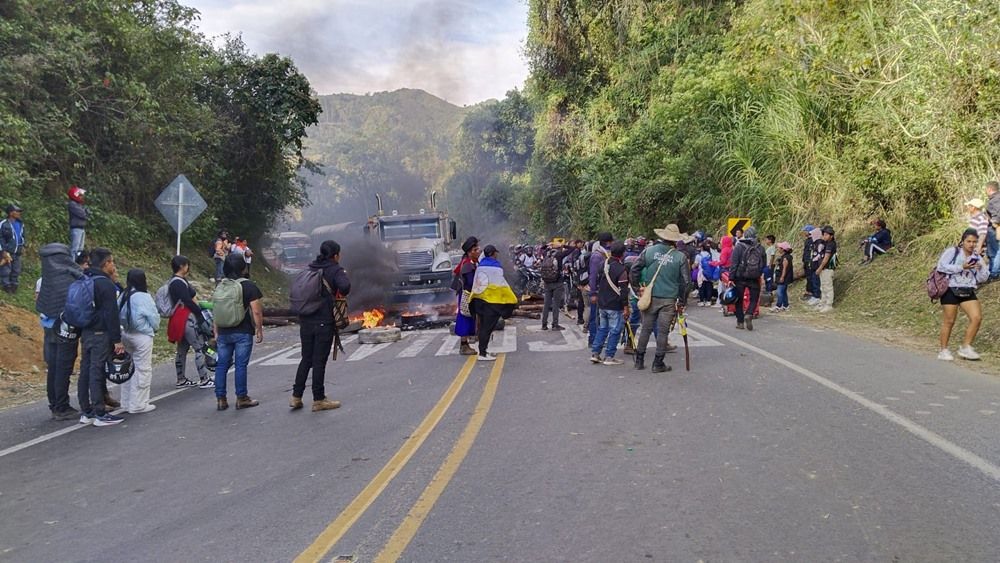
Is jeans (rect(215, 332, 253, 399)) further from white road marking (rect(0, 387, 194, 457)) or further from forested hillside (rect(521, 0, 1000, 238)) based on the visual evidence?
forested hillside (rect(521, 0, 1000, 238))

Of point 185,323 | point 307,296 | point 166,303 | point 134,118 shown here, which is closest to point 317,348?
point 307,296

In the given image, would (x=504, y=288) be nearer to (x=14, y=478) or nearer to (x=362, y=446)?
(x=362, y=446)

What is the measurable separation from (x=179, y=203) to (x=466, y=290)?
7017 mm

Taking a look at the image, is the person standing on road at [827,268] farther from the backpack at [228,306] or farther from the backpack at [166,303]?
the backpack at [166,303]

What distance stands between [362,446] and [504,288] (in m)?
5.44

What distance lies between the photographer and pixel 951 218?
49.8ft

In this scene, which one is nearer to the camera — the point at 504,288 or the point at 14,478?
the point at 14,478

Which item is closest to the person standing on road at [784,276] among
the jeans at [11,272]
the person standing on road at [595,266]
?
the person standing on road at [595,266]

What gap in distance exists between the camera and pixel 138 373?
334 inches

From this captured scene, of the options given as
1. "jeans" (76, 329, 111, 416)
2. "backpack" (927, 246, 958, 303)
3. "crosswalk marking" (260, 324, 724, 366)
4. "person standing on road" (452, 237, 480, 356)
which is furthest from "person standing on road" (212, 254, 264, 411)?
"backpack" (927, 246, 958, 303)

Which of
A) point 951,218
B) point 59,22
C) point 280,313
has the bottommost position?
point 280,313

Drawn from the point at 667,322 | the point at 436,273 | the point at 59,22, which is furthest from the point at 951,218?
the point at 59,22

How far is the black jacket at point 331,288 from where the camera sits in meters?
8.23

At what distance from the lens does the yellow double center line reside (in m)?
4.22
